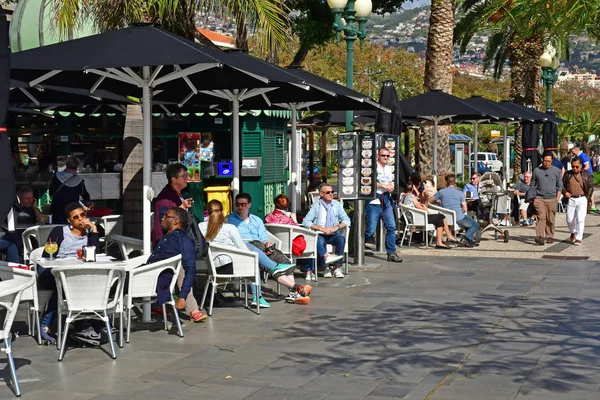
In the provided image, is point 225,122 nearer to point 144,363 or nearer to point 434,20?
point 434,20

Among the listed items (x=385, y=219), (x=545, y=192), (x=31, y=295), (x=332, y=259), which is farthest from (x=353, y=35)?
(x=31, y=295)

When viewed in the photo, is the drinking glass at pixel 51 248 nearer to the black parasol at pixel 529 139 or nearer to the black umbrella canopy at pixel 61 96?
the black umbrella canopy at pixel 61 96

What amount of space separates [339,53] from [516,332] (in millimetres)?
55955

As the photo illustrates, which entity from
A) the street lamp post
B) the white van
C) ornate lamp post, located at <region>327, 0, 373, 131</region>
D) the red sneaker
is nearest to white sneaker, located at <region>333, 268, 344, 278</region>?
the street lamp post

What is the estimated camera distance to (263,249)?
10984 mm

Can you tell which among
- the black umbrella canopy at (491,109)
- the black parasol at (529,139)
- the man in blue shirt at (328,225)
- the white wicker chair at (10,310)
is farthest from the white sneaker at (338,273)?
the black parasol at (529,139)

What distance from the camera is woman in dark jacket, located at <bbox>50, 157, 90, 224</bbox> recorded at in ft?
43.3

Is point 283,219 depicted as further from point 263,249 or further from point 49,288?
point 49,288

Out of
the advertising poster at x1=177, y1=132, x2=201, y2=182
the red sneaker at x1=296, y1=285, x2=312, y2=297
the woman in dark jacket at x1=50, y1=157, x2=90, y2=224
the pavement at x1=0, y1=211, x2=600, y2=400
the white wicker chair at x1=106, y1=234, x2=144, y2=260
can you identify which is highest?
the advertising poster at x1=177, y1=132, x2=201, y2=182

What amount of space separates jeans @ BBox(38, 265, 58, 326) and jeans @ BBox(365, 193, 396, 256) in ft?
22.5

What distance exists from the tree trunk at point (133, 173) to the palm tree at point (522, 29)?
7.04 m

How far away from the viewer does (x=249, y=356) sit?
8102 millimetres

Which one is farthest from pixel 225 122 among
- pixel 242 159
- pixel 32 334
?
pixel 32 334

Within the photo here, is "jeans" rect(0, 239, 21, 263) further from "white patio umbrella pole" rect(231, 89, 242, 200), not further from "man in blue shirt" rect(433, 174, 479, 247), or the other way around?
"man in blue shirt" rect(433, 174, 479, 247)
